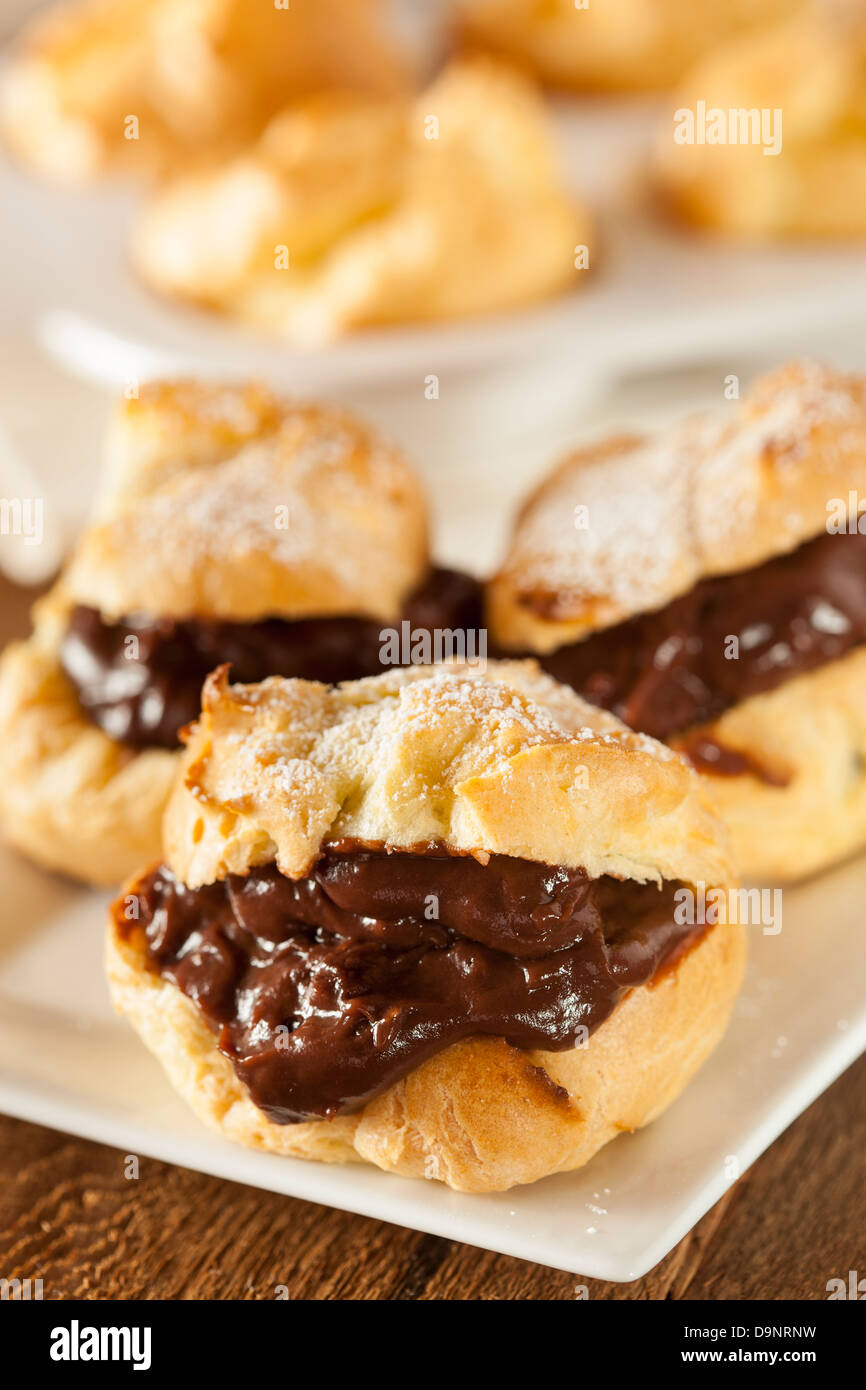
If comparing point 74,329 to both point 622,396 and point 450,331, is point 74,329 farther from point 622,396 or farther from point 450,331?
point 622,396

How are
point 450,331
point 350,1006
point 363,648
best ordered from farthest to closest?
point 450,331 → point 363,648 → point 350,1006

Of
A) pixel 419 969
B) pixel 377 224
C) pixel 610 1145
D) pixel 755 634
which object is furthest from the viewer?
pixel 377 224

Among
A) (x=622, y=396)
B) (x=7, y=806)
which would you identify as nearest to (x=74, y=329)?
(x=622, y=396)

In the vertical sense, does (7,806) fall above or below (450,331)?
below

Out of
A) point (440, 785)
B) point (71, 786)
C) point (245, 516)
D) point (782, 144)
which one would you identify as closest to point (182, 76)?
point (782, 144)

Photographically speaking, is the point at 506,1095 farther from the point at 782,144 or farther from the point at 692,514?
the point at 782,144

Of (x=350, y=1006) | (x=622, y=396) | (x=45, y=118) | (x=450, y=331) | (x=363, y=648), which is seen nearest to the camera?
(x=350, y=1006)

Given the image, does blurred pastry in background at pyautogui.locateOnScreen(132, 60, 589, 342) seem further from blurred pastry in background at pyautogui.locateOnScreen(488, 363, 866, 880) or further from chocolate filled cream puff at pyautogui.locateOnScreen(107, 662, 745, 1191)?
chocolate filled cream puff at pyautogui.locateOnScreen(107, 662, 745, 1191)
